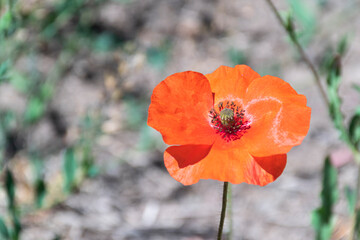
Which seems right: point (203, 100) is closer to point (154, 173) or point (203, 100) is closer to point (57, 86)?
point (154, 173)

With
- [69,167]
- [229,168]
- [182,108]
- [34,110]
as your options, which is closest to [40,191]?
[69,167]

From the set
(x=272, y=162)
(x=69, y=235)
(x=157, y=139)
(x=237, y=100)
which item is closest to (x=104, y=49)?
(x=157, y=139)

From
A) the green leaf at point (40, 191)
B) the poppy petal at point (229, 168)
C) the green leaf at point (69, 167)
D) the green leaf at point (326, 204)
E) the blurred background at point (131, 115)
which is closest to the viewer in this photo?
the poppy petal at point (229, 168)

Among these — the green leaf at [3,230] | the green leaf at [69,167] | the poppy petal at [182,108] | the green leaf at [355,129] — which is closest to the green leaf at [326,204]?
the green leaf at [355,129]

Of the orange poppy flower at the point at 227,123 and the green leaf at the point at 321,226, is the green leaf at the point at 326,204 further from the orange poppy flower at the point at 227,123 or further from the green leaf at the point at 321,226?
the orange poppy flower at the point at 227,123

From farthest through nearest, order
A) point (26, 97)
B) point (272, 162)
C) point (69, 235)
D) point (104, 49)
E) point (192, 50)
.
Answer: point (192, 50) < point (104, 49) < point (26, 97) < point (69, 235) < point (272, 162)

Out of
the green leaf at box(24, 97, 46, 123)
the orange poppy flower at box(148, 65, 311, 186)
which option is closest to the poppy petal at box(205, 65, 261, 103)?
the orange poppy flower at box(148, 65, 311, 186)
